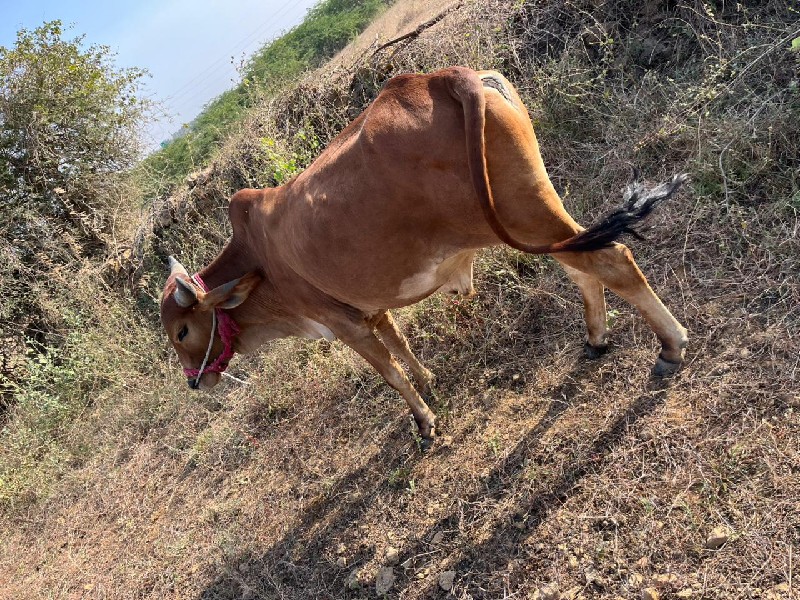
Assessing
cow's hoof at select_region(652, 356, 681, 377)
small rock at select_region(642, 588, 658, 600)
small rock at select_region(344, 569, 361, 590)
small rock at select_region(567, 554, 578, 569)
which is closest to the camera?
small rock at select_region(642, 588, 658, 600)

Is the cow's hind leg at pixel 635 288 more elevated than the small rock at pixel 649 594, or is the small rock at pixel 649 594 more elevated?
the cow's hind leg at pixel 635 288

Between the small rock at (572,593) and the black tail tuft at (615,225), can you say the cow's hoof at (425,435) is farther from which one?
the black tail tuft at (615,225)

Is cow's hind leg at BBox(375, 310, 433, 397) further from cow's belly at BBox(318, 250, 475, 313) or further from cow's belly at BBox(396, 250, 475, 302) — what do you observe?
cow's belly at BBox(396, 250, 475, 302)

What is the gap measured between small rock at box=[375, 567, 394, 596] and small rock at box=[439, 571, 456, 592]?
321mm

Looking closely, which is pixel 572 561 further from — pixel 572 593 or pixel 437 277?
pixel 437 277

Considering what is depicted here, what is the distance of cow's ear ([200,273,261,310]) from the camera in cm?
408

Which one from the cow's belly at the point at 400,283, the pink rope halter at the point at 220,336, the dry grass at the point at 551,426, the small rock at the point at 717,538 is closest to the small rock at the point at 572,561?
the dry grass at the point at 551,426

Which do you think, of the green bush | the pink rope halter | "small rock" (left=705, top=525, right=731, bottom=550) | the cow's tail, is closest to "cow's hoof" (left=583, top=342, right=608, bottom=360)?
the cow's tail

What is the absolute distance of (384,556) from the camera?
330cm

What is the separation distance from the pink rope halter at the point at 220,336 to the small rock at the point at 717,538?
10.8 ft

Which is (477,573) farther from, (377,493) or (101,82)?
(101,82)

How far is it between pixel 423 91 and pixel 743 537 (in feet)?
7.76

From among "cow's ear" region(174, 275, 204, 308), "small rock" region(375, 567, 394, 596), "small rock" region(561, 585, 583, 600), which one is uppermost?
"cow's ear" region(174, 275, 204, 308)

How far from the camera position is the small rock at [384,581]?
3112 millimetres
